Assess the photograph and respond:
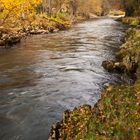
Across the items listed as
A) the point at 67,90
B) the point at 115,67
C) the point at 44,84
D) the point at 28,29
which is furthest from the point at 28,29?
the point at 67,90

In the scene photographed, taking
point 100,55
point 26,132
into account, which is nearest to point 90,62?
point 100,55

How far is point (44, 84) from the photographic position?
55.8ft

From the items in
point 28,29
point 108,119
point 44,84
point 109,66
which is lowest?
point 28,29

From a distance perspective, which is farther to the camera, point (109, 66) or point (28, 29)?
point (28, 29)

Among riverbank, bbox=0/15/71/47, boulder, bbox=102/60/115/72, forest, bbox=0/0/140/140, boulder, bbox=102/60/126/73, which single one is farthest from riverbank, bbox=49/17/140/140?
riverbank, bbox=0/15/71/47

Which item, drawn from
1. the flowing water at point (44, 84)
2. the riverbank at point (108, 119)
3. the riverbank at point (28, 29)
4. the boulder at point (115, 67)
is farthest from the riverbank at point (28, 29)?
the riverbank at point (108, 119)

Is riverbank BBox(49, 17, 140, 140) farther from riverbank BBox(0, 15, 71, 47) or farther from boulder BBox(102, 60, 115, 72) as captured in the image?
riverbank BBox(0, 15, 71, 47)

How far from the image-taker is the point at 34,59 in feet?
→ 80.5

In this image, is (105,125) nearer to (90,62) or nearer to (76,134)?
(76,134)

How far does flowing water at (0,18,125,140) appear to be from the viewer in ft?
37.9

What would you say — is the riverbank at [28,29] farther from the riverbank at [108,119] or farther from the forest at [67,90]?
the riverbank at [108,119]

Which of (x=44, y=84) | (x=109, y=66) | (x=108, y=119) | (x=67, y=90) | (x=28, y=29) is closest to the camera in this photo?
(x=108, y=119)

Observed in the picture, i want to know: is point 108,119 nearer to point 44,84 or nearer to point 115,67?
point 44,84

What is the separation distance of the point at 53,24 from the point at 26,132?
148 ft
